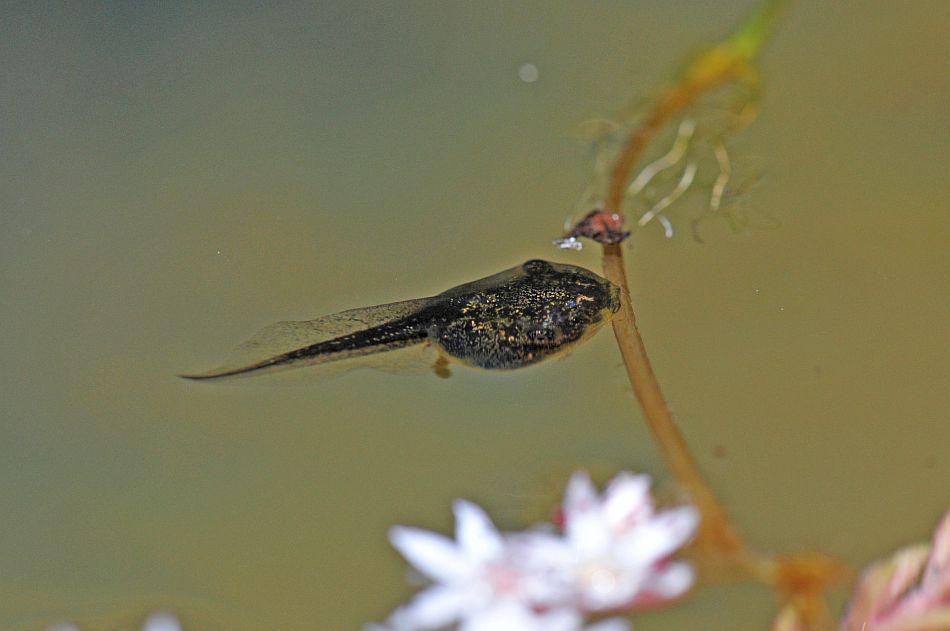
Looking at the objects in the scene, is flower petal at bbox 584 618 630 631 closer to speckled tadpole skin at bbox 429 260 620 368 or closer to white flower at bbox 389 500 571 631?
white flower at bbox 389 500 571 631

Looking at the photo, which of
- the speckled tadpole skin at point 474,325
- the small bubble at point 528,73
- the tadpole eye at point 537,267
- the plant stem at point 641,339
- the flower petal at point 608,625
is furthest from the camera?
the small bubble at point 528,73

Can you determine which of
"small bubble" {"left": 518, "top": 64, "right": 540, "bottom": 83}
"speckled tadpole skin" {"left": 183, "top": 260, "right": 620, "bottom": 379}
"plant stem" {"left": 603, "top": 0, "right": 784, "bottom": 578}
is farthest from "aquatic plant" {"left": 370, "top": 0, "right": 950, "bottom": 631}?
"small bubble" {"left": 518, "top": 64, "right": 540, "bottom": 83}

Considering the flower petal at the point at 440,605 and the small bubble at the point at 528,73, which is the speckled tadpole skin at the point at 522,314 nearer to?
the small bubble at the point at 528,73

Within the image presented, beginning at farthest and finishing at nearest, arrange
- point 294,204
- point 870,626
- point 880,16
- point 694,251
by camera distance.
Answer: point 880,16 < point 294,204 < point 694,251 < point 870,626

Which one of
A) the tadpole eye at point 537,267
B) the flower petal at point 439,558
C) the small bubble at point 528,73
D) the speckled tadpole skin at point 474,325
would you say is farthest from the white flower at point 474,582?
the small bubble at point 528,73

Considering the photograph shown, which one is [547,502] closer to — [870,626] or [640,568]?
[640,568]

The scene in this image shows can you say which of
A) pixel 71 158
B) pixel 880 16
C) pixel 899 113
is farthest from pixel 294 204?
pixel 880 16
